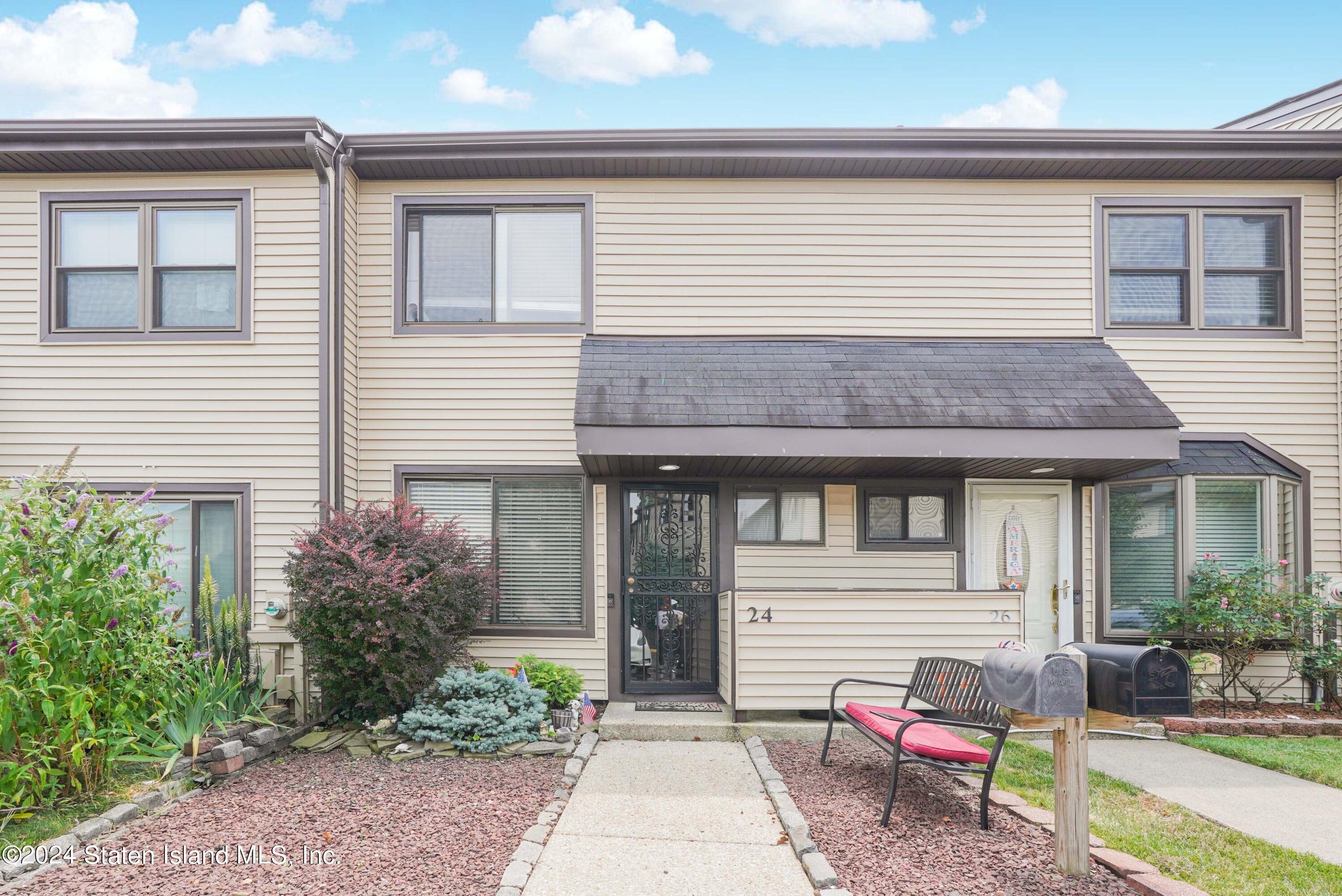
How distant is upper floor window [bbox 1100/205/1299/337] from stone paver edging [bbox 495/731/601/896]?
6282 mm

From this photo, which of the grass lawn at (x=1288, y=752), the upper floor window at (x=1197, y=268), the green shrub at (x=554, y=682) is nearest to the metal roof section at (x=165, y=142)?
the green shrub at (x=554, y=682)

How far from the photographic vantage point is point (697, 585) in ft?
24.7

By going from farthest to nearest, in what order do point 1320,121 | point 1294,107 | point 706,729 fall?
point 1294,107
point 1320,121
point 706,729

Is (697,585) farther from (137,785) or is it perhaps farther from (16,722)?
(16,722)

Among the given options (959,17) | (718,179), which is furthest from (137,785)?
(959,17)

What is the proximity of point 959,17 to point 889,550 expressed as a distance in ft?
38.7

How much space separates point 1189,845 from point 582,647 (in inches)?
189

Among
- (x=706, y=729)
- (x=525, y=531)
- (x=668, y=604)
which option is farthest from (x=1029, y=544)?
(x=525, y=531)

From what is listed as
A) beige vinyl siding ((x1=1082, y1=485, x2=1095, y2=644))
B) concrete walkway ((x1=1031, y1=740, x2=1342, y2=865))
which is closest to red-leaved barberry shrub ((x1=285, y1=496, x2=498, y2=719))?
concrete walkway ((x1=1031, y1=740, x2=1342, y2=865))

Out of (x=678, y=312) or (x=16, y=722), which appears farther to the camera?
(x=678, y=312)

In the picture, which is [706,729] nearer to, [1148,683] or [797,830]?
[797,830]

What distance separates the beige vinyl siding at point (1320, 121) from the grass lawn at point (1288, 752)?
5.93 metres

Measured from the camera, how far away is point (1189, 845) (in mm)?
4254

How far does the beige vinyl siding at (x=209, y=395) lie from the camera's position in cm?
732
